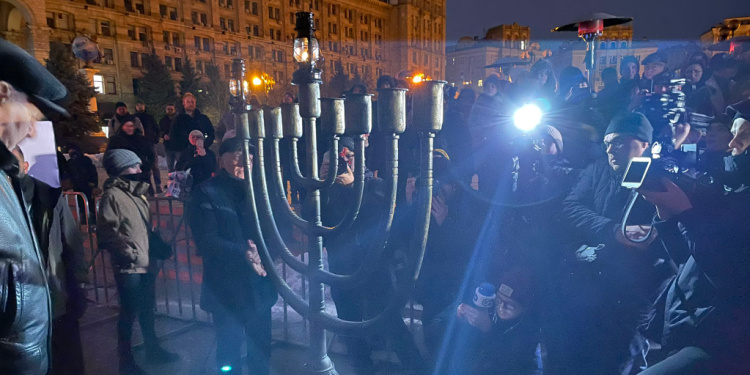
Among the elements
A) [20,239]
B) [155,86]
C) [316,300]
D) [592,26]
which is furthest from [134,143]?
[155,86]

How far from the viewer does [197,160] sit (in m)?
5.34

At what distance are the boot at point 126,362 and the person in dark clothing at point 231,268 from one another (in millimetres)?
770

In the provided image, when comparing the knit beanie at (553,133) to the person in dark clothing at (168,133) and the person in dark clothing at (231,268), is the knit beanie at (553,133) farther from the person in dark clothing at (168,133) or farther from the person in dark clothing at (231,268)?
the person in dark clothing at (168,133)

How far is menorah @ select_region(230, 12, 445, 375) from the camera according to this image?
5.13 feet

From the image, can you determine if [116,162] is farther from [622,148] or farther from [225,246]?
[622,148]

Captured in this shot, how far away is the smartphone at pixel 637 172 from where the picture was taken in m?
2.13

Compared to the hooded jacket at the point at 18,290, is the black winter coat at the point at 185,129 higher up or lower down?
higher up

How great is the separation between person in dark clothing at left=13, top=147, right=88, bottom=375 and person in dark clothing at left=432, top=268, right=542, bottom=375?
248 cm

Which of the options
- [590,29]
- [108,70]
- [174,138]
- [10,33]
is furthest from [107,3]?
[590,29]

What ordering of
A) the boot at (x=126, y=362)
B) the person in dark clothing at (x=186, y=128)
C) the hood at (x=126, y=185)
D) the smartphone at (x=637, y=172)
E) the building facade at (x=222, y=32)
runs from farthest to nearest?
1. the building facade at (x=222, y=32)
2. the person in dark clothing at (x=186, y=128)
3. the boot at (x=126, y=362)
4. the hood at (x=126, y=185)
5. the smartphone at (x=637, y=172)

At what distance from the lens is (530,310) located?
2.68 metres

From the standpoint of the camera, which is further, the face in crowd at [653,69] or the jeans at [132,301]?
the face in crowd at [653,69]

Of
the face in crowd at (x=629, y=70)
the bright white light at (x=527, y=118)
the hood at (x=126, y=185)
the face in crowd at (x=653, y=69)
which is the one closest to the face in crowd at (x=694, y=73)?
the face in crowd at (x=653, y=69)

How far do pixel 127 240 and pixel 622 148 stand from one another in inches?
134
